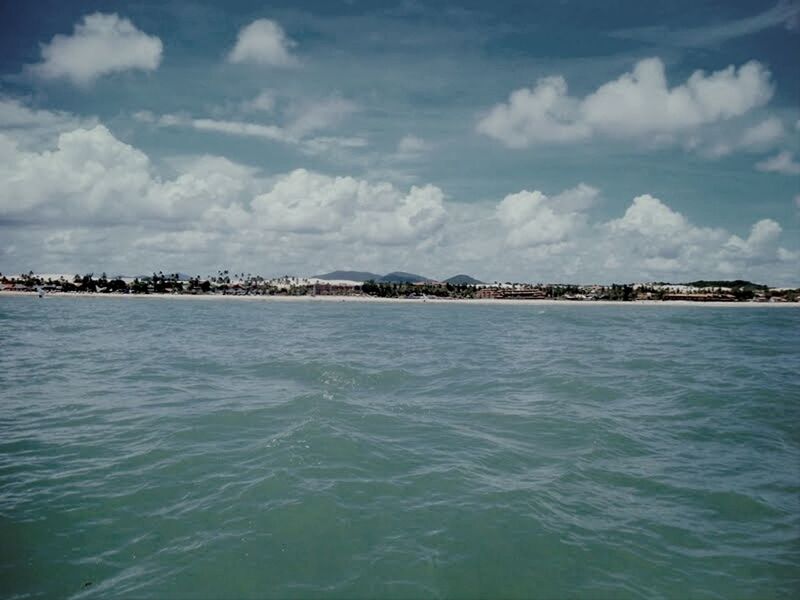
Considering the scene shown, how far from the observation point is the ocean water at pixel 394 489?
351 inches

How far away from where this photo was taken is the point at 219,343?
4819cm

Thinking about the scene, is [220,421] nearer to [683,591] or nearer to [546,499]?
[546,499]

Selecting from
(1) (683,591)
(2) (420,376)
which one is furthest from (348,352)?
(1) (683,591)

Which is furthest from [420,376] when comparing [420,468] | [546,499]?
[546,499]

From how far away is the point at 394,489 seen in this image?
1252cm

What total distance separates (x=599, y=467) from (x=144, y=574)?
1239 centimetres

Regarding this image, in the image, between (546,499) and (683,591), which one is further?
(546,499)

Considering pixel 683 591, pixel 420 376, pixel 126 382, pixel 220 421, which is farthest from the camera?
pixel 420 376

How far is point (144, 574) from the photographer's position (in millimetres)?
8766

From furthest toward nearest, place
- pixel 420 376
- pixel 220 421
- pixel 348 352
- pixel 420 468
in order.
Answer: pixel 348 352, pixel 420 376, pixel 220 421, pixel 420 468

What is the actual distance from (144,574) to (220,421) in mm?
10118

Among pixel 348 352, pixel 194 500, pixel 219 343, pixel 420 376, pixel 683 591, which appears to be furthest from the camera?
pixel 219 343

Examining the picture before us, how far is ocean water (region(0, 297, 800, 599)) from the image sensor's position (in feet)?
29.2

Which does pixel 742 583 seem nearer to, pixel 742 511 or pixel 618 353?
pixel 742 511
